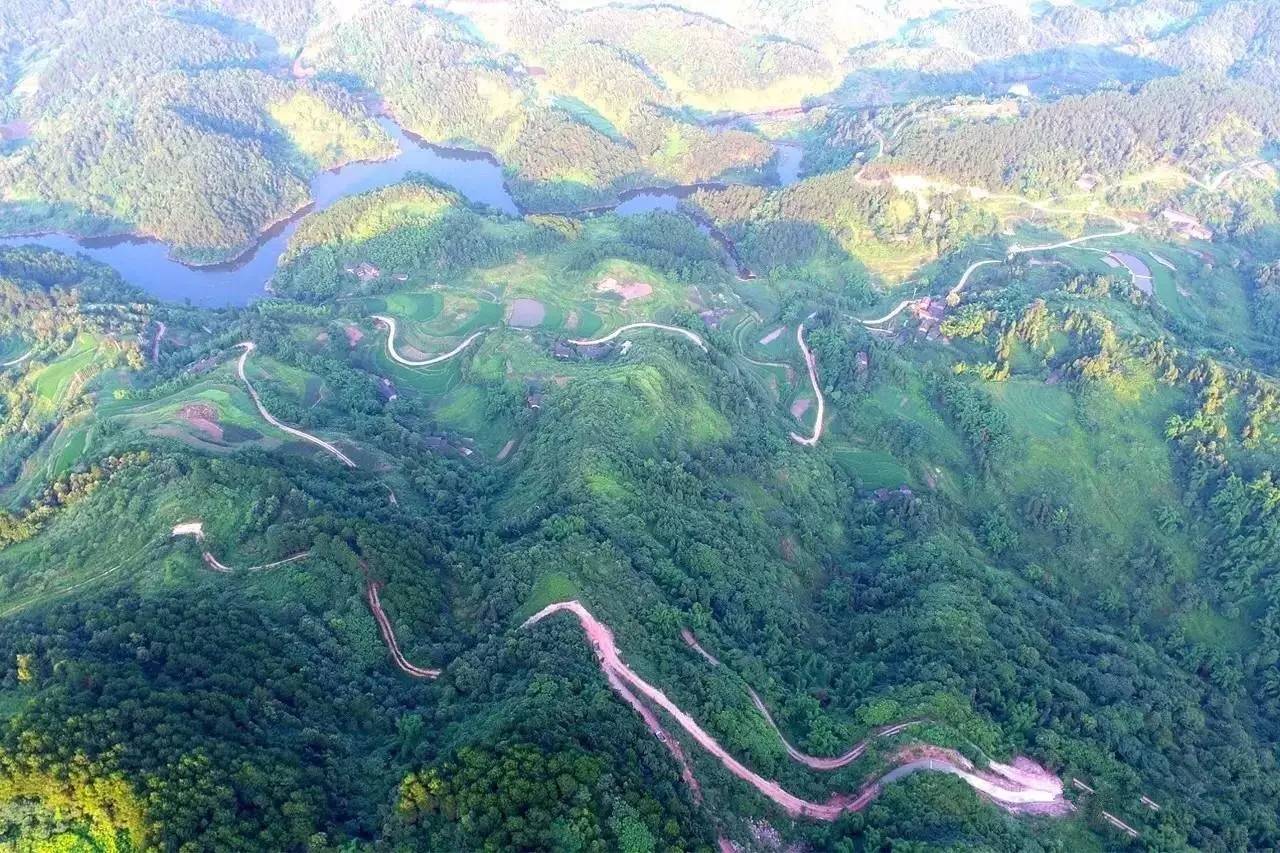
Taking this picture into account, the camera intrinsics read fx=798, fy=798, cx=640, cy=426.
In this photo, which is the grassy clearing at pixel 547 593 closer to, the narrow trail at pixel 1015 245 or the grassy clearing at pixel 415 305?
the grassy clearing at pixel 415 305

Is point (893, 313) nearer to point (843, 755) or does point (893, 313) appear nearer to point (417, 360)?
point (417, 360)

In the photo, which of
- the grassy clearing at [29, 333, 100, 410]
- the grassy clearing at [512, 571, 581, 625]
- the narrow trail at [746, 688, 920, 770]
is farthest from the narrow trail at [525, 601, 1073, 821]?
the grassy clearing at [29, 333, 100, 410]

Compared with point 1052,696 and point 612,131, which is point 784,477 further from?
point 612,131

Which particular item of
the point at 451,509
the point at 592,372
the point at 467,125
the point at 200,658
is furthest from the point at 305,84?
the point at 200,658

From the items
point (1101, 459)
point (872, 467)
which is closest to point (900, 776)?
point (872, 467)

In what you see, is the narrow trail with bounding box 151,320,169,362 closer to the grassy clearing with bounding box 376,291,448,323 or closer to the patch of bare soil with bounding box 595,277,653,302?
the grassy clearing with bounding box 376,291,448,323

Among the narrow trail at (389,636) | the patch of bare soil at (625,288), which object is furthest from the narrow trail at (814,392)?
the narrow trail at (389,636)
